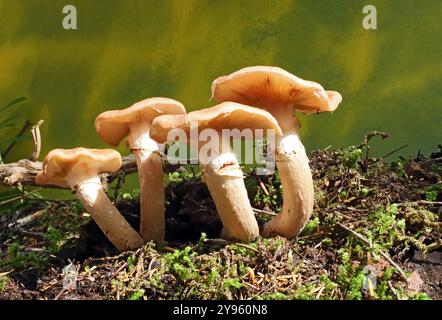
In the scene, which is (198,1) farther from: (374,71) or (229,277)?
(229,277)

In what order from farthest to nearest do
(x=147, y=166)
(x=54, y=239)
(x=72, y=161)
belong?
(x=54, y=239) < (x=147, y=166) < (x=72, y=161)

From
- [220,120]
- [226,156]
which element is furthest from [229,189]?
[220,120]

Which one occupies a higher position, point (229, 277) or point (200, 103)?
point (200, 103)

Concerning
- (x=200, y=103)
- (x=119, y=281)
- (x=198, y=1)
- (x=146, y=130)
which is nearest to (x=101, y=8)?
(x=198, y=1)

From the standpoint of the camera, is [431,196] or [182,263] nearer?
[182,263]

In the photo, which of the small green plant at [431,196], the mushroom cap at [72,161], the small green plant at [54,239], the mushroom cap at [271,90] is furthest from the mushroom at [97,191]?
the small green plant at [431,196]
